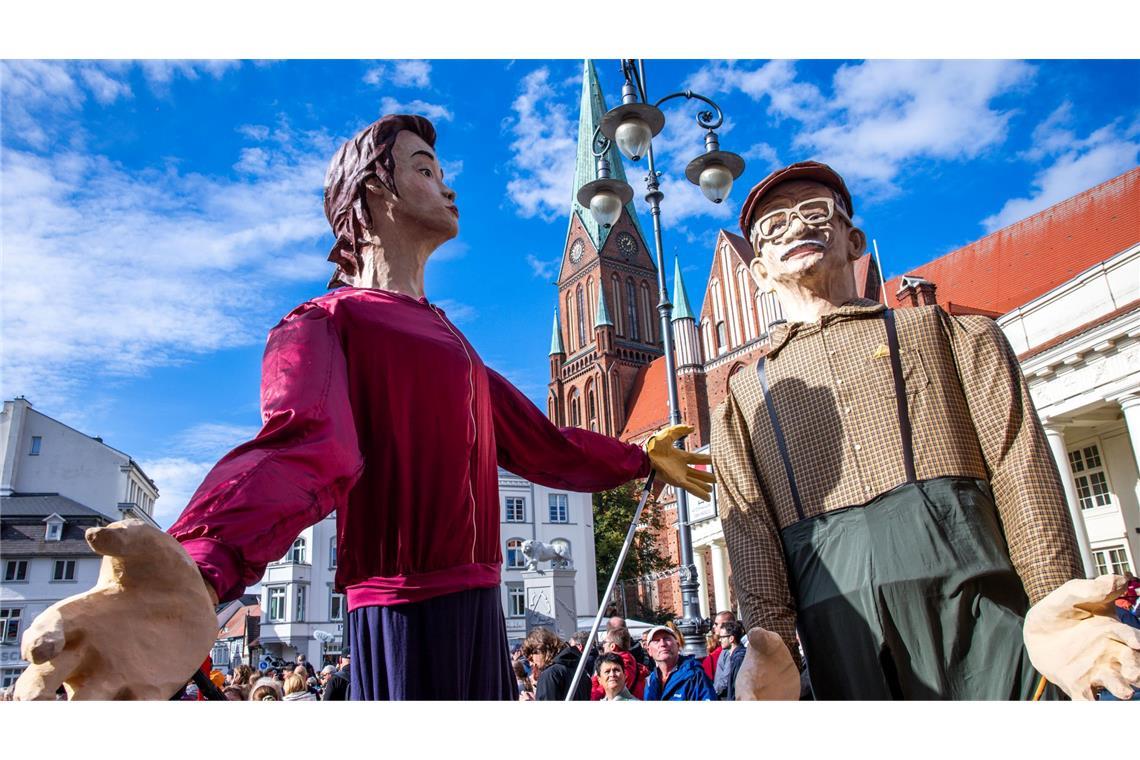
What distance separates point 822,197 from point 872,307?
0.42 metres

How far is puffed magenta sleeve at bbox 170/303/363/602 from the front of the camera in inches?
54.9

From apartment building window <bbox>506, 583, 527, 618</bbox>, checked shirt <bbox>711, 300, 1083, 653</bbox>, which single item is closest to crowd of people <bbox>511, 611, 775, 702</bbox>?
checked shirt <bbox>711, 300, 1083, 653</bbox>

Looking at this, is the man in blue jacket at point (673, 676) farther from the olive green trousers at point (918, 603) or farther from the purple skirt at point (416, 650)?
the purple skirt at point (416, 650)

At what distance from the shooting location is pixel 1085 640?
1.51 m

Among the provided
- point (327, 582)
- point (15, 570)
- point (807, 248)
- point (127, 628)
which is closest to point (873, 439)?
point (807, 248)

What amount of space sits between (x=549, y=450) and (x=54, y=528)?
32.2 m

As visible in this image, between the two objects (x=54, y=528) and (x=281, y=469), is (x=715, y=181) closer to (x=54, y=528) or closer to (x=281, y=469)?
(x=281, y=469)

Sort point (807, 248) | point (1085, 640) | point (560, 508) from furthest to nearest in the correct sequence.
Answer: point (560, 508) → point (807, 248) → point (1085, 640)

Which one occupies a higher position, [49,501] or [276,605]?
[49,501]

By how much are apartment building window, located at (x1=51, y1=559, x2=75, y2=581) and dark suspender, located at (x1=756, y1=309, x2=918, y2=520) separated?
32.4 meters

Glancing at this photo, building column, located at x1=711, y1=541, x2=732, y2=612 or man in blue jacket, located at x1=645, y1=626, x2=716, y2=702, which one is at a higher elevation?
building column, located at x1=711, y1=541, x2=732, y2=612

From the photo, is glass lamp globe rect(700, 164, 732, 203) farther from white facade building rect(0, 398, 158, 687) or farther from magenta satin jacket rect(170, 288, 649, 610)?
white facade building rect(0, 398, 158, 687)

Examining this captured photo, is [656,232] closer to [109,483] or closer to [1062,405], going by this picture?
[1062,405]
